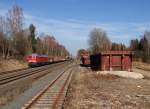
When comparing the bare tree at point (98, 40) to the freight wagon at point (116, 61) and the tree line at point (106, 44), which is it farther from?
the freight wagon at point (116, 61)

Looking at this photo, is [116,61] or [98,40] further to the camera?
[98,40]

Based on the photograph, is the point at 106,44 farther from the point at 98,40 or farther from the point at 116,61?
the point at 116,61

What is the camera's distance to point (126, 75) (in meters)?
45.5

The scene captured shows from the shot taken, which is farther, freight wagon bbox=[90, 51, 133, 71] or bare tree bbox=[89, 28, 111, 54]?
bare tree bbox=[89, 28, 111, 54]

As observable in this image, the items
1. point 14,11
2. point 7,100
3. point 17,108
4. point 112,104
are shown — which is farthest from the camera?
point 14,11

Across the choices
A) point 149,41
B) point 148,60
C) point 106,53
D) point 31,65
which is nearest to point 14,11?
point 31,65

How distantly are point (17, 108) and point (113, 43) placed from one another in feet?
520

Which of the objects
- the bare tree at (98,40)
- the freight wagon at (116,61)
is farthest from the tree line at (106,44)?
the freight wagon at (116,61)

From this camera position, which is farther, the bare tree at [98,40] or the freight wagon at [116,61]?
the bare tree at [98,40]

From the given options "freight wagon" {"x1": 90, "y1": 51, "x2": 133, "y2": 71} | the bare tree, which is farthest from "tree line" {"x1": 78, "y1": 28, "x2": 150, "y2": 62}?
"freight wagon" {"x1": 90, "y1": 51, "x2": 133, "y2": 71}

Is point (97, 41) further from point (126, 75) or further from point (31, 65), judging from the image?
point (126, 75)

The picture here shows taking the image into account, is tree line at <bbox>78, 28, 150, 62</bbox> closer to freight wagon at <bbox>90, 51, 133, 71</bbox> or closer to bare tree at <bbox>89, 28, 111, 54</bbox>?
bare tree at <bbox>89, 28, 111, 54</bbox>

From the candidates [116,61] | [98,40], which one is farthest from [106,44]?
[116,61]

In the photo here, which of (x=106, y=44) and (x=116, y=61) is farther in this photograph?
(x=106, y=44)
